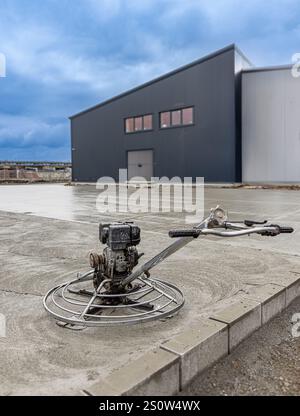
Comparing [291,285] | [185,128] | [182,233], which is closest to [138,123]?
[185,128]

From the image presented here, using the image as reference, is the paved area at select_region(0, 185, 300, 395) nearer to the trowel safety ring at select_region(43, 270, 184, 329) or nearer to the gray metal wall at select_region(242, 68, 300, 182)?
the trowel safety ring at select_region(43, 270, 184, 329)

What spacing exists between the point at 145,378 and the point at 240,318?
98 cm

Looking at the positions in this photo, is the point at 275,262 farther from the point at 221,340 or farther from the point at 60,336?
the point at 60,336

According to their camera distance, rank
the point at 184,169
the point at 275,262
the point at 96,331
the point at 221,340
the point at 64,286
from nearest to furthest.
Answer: the point at 221,340, the point at 96,331, the point at 64,286, the point at 275,262, the point at 184,169

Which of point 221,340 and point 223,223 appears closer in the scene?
point 221,340

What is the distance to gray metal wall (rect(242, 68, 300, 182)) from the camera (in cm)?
A: 2122

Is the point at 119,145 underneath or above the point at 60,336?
above

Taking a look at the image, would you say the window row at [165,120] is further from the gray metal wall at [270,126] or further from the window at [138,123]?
the gray metal wall at [270,126]

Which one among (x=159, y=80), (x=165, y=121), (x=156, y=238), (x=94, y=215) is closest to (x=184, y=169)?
(x=165, y=121)

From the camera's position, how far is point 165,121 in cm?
2542

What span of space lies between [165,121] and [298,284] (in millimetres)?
23147

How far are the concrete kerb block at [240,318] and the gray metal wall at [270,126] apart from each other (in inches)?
796

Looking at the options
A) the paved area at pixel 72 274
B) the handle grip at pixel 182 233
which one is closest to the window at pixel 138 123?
the paved area at pixel 72 274

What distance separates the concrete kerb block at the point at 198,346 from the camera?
198cm
